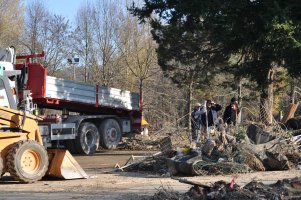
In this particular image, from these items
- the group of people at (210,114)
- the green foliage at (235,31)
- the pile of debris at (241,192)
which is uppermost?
the green foliage at (235,31)

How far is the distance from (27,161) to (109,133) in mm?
9273

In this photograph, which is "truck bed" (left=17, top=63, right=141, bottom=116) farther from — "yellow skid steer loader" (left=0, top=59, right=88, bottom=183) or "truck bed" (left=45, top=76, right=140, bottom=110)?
"yellow skid steer loader" (left=0, top=59, right=88, bottom=183)

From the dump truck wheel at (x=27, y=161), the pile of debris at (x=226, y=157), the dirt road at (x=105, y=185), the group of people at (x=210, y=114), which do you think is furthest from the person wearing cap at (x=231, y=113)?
the dump truck wheel at (x=27, y=161)

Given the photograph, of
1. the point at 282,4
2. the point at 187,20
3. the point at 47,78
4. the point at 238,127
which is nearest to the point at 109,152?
the point at 47,78

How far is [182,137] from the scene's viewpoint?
15.5 meters

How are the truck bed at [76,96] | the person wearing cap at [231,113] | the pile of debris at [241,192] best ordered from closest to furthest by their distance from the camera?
the pile of debris at [241,192], the truck bed at [76,96], the person wearing cap at [231,113]

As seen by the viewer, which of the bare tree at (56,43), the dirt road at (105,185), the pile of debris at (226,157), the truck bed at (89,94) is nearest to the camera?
the dirt road at (105,185)

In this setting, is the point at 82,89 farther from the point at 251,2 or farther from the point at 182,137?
the point at 251,2

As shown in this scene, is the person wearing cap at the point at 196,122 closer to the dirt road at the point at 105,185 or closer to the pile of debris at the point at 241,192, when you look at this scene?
the dirt road at the point at 105,185

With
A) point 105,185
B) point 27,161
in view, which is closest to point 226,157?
point 105,185

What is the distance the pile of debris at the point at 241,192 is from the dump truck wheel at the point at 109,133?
41.8ft

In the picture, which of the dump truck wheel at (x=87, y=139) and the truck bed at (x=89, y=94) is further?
the dump truck wheel at (x=87, y=139)

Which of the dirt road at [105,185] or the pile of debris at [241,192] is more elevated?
the pile of debris at [241,192]

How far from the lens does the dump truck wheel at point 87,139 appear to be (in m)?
19.2
